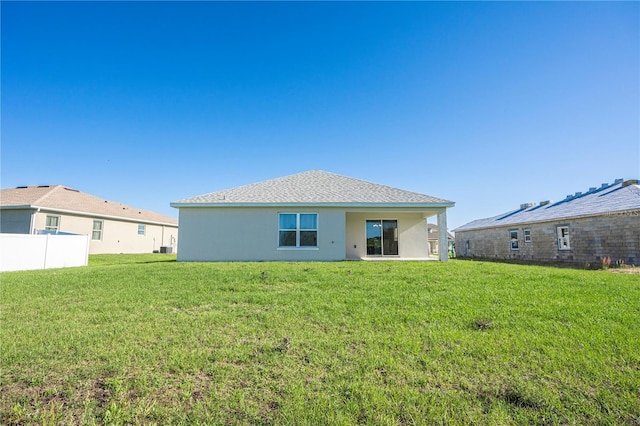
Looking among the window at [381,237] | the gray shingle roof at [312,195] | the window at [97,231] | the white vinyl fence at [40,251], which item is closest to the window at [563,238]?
the gray shingle roof at [312,195]

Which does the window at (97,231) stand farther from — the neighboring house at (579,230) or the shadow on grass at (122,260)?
the neighboring house at (579,230)

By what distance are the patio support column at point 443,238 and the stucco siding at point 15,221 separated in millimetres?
22004

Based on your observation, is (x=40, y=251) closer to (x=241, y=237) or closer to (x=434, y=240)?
(x=241, y=237)

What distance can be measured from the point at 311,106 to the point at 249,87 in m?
3.23

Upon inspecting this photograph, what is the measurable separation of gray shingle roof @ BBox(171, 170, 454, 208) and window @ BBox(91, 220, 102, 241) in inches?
448

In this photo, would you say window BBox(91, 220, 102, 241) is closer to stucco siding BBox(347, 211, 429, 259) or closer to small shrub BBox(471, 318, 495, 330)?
stucco siding BBox(347, 211, 429, 259)

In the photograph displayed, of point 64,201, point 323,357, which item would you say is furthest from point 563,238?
point 64,201

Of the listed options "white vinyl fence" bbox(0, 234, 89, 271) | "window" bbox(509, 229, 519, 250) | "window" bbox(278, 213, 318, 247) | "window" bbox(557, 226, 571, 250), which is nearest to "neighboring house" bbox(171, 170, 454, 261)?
"window" bbox(278, 213, 318, 247)

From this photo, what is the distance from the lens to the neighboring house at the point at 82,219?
16875 millimetres

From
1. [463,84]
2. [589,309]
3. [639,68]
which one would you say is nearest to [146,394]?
[589,309]

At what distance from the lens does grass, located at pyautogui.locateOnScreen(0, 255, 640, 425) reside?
2.45 m

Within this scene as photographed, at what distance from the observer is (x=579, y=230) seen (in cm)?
1658

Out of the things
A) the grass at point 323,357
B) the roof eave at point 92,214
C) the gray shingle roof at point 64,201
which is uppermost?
the gray shingle roof at point 64,201

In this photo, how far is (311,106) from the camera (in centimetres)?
1525
